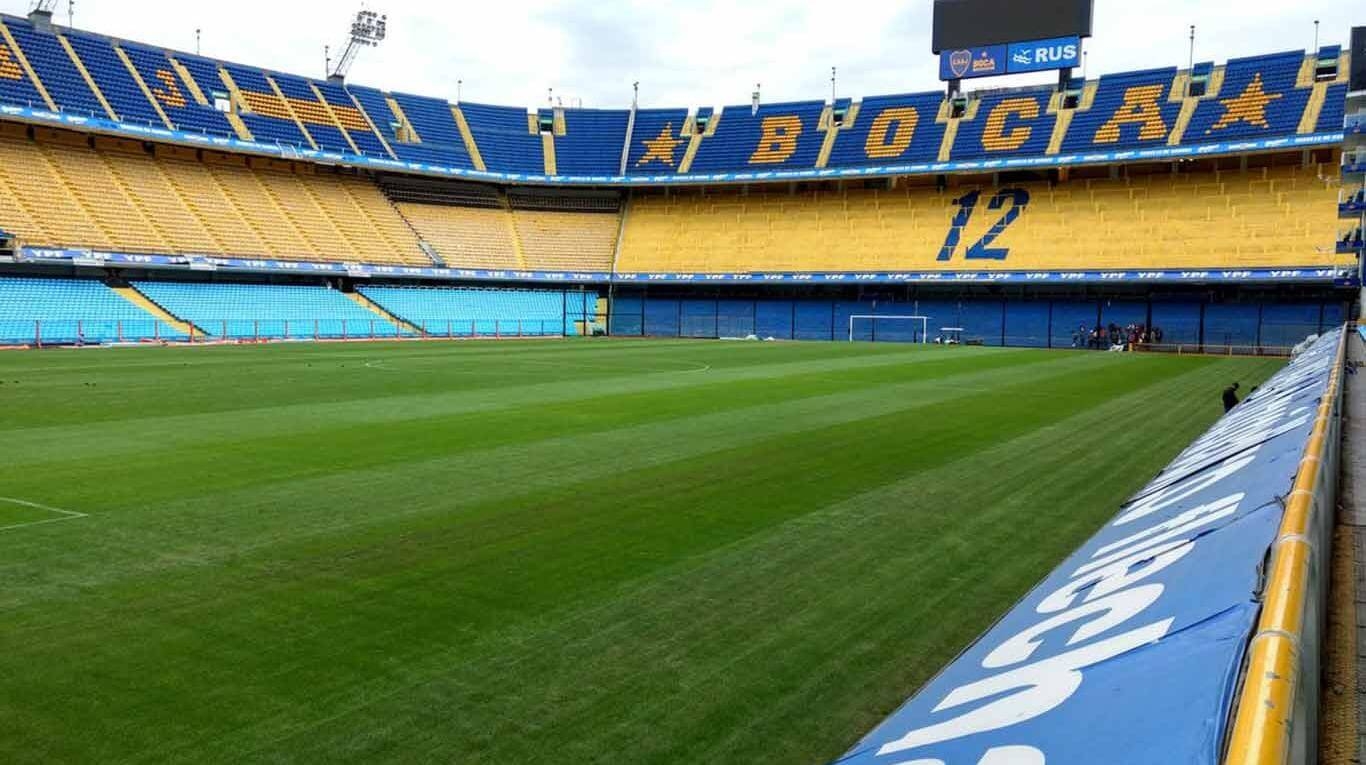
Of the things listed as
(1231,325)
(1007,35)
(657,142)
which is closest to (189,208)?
(657,142)

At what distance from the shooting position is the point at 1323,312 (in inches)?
1705

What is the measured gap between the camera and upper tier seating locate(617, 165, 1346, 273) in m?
45.6

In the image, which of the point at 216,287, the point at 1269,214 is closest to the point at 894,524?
the point at 216,287

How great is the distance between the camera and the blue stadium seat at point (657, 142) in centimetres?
6025

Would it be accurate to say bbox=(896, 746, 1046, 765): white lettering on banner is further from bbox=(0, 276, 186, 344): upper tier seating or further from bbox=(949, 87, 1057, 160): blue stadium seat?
bbox=(949, 87, 1057, 160): blue stadium seat

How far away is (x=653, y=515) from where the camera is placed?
27.7 feet

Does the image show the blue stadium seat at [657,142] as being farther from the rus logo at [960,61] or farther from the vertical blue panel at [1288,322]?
the vertical blue panel at [1288,322]

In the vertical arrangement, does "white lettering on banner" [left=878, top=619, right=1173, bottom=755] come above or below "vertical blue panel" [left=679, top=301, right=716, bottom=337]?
below

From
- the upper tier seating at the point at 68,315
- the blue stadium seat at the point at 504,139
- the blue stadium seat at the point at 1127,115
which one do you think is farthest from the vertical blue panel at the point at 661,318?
the upper tier seating at the point at 68,315

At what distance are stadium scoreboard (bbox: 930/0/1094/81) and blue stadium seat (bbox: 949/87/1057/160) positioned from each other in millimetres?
1859

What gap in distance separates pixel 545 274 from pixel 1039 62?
102ft

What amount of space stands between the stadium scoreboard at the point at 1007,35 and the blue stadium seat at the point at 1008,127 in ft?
6.10

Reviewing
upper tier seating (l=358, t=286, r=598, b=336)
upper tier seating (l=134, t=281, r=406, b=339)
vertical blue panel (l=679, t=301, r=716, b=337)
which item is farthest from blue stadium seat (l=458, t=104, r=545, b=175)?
upper tier seating (l=134, t=281, r=406, b=339)

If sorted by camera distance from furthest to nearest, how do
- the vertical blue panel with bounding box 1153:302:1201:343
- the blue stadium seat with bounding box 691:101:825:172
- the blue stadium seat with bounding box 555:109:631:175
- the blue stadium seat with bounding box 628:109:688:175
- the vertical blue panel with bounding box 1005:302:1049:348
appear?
the blue stadium seat with bounding box 555:109:631:175, the blue stadium seat with bounding box 628:109:688:175, the blue stadium seat with bounding box 691:101:825:172, the vertical blue panel with bounding box 1005:302:1049:348, the vertical blue panel with bounding box 1153:302:1201:343
